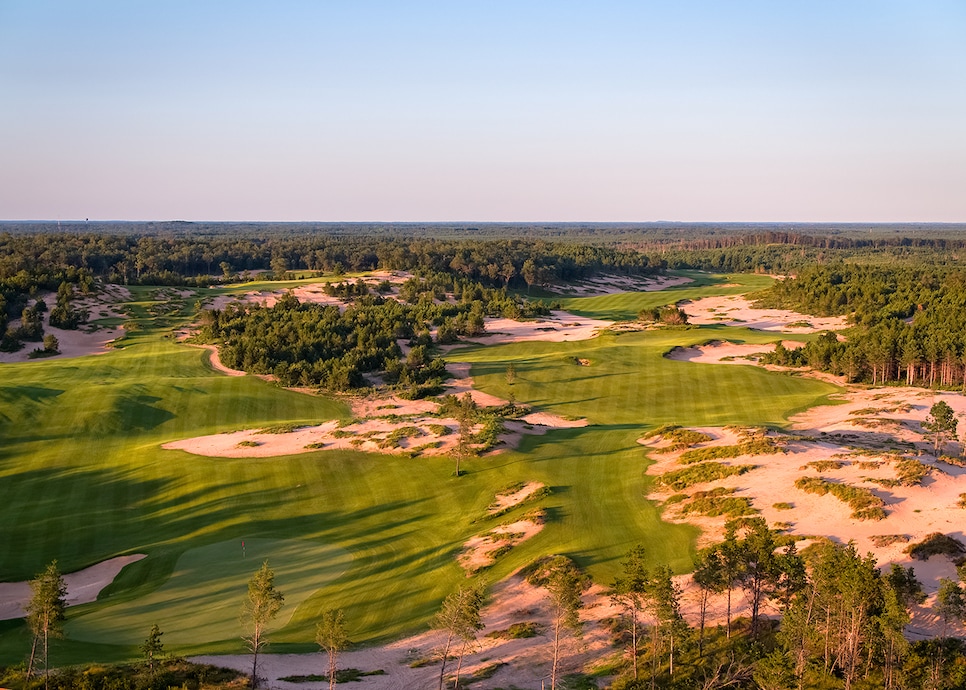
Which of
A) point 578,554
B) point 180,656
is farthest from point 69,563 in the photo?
point 578,554

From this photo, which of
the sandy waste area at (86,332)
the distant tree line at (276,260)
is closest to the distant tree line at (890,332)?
the distant tree line at (276,260)

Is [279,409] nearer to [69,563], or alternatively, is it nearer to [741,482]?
[69,563]

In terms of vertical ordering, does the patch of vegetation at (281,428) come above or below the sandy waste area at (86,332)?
below

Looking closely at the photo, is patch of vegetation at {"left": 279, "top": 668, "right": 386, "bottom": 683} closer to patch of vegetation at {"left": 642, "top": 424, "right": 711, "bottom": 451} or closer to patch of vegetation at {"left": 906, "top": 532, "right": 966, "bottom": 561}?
patch of vegetation at {"left": 906, "top": 532, "right": 966, "bottom": 561}

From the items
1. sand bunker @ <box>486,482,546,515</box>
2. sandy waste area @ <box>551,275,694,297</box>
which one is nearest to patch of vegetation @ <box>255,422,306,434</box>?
sand bunker @ <box>486,482,546,515</box>

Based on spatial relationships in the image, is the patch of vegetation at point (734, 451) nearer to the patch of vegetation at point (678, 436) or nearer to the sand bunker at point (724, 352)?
the patch of vegetation at point (678, 436)

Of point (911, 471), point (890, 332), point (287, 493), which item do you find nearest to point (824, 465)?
point (911, 471)
